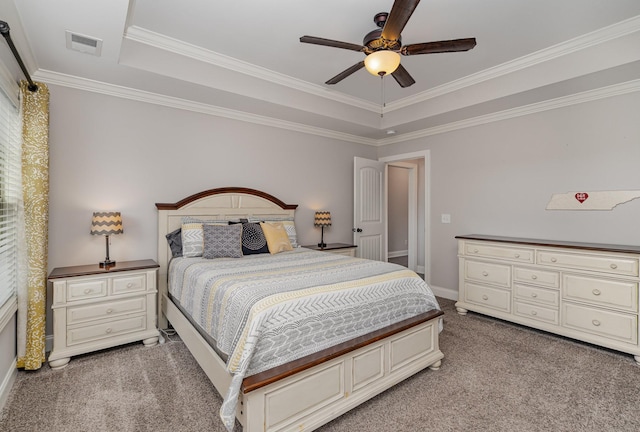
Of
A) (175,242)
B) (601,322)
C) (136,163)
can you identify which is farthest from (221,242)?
(601,322)

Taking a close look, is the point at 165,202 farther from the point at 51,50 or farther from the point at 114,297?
the point at 51,50

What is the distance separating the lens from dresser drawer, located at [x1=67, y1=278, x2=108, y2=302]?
255 cm

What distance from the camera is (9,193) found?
7.73 ft

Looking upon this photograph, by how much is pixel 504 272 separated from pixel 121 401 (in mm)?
3614

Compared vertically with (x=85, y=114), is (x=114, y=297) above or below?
below

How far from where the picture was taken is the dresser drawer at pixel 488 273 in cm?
343

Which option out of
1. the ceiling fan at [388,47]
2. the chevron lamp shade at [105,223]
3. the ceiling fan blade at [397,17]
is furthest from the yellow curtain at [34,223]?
the ceiling fan blade at [397,17]

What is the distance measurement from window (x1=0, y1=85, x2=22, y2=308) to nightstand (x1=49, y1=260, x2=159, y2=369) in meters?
0.26

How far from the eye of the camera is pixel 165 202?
339cm

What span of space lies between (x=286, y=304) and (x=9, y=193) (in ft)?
7.55

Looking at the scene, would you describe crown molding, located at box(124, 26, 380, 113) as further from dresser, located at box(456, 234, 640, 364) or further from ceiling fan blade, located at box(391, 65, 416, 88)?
dresser, located at box(456, 234, 640, 364)

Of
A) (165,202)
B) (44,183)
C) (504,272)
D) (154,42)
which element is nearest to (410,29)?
(154,42)

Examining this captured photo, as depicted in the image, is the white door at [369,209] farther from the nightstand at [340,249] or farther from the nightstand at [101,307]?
the nightstand at [101,307]

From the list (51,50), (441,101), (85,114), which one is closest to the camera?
(51,50)
